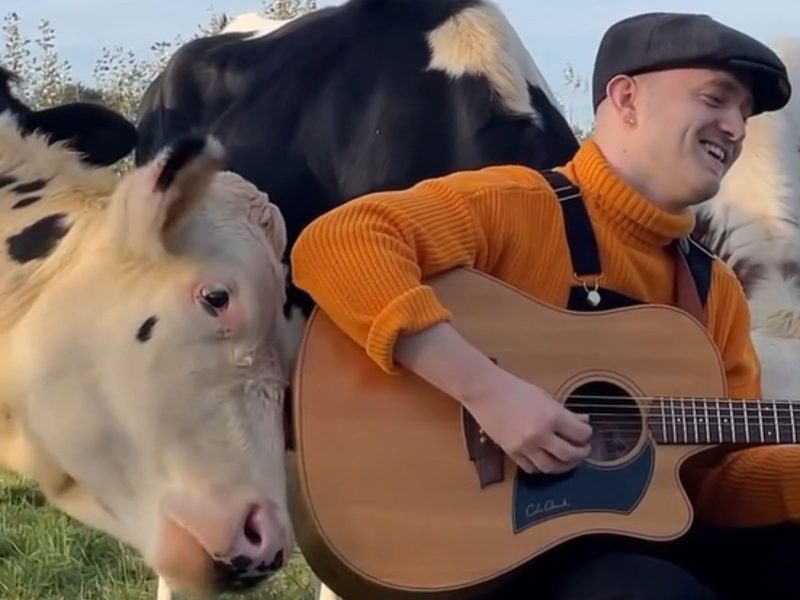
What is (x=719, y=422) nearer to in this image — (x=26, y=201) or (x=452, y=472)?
(x=452, y=472)

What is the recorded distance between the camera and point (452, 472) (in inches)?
87.9

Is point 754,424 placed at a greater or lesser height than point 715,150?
lesser

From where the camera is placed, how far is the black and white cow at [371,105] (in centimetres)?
347

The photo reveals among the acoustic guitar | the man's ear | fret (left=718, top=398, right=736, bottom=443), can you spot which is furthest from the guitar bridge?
the man's ear

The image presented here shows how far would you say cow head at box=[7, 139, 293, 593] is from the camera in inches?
82.0

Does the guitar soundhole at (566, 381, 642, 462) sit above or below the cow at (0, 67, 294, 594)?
below

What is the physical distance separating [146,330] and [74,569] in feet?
6.08

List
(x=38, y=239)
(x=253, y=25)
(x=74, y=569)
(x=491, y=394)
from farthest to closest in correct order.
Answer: (x=253, y=25)
(x=74, y=569)
(x=38, y=239)
(x=491, y=394)

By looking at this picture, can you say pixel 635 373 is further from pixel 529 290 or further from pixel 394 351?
pixel 394 351

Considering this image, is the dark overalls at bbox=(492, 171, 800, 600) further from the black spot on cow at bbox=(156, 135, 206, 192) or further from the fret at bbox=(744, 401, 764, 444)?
the black spot on cow at bbox=(156, 135, 206, 192)

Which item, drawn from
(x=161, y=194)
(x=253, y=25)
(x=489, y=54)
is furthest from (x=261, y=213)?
(x=253, y=25)

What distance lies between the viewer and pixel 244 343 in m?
2.13

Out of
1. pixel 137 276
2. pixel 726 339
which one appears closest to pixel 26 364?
pixel 137 276

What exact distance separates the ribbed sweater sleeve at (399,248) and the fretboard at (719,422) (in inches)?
14.0
